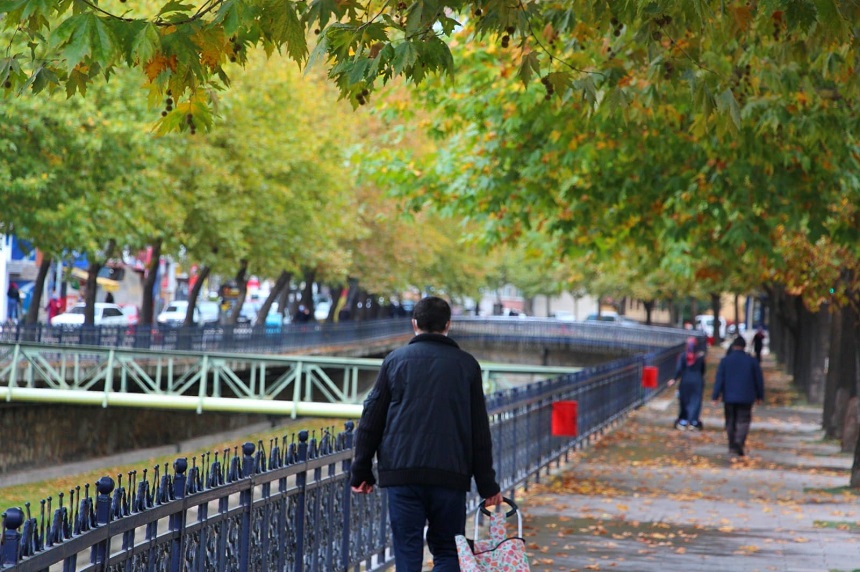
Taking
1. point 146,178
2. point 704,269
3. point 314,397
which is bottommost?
point 314,397

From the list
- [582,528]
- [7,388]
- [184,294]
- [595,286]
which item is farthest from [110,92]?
[184,294]

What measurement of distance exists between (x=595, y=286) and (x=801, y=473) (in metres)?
69.1

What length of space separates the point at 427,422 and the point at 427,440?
0.09m

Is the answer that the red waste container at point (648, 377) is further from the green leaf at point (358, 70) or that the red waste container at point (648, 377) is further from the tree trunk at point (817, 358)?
the green leaf at point (358, 70)

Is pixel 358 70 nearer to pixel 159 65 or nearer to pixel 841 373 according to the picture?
pixel 159 65

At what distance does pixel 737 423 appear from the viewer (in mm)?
20281

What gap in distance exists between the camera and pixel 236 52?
7.48m

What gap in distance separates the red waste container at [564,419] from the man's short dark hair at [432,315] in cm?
998

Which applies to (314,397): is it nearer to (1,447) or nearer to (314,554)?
(1,447)

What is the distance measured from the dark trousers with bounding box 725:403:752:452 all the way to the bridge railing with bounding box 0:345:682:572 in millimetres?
8616

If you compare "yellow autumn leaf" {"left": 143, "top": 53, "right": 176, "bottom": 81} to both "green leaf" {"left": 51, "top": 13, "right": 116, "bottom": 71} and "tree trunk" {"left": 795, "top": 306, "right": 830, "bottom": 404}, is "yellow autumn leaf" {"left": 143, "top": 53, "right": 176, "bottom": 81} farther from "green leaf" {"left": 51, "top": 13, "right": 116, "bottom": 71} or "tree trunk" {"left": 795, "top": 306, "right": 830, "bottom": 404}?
"tree trunk" {"left": 795, "top": 306, "right": 830, "bottom": 404}

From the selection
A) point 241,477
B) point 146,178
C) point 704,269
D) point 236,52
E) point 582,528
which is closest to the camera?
point 241,477

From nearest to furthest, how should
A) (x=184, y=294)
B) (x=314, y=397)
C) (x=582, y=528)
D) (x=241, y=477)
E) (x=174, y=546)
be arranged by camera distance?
(x=174, y=546) < (x=241, y=477) < (x=582, y=528) < (x=314, y=397) < (x=184, y=294)

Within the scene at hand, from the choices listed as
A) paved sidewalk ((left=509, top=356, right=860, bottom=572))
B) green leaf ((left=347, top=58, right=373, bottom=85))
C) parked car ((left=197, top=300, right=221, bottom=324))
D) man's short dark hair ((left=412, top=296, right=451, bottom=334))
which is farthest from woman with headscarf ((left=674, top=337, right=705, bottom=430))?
parked car ((left=197, top=300, right=221, bottom=324))
